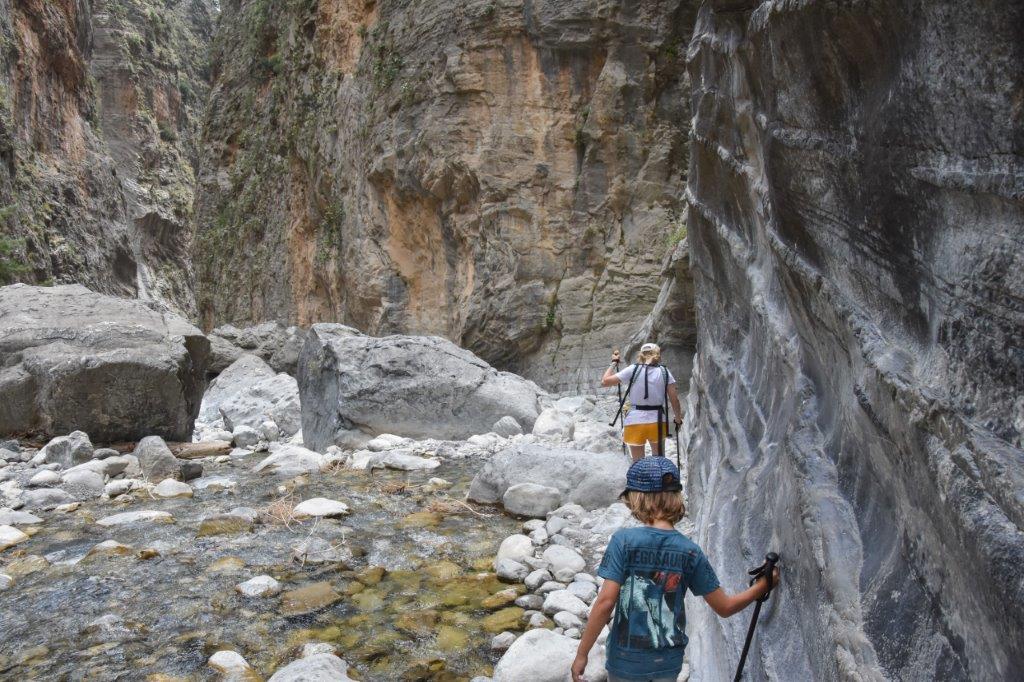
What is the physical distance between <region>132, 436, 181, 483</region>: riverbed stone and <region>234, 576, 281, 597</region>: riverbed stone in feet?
12.7

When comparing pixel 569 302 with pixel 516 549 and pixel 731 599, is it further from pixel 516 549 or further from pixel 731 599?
pixel 731 599

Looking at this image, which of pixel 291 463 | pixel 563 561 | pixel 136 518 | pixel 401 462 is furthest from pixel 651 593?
pixel 291 463

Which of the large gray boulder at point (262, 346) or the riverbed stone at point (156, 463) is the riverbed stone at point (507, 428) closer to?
the riverbed stone at point (156, 463)

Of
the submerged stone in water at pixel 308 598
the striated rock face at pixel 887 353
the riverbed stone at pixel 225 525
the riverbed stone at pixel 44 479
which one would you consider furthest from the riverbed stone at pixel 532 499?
the riverbed stone at pixel 44 479

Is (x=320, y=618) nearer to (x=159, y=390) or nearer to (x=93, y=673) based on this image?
(x=93, y=673)

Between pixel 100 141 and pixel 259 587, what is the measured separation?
33.2 metres

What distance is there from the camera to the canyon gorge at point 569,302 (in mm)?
2018

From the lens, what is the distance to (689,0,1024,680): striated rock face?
1.79 meters

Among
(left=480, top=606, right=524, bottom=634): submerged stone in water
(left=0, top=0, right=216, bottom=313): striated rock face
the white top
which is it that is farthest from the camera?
(left=0, top=0, right=216, bottom=313): striated rock face

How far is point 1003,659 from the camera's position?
163 centimetres

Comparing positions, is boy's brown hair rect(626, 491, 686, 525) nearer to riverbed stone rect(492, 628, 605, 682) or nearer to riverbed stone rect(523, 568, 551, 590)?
riverbed stone rect(492, 628, 605, 682)

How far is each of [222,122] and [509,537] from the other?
93.6 feet

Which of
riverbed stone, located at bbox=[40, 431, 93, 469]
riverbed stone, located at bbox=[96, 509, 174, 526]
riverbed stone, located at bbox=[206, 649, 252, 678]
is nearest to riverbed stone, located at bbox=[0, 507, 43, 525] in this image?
riverbed stone, located at bbox=[96, 509, 174, 526]

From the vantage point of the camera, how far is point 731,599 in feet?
8.44
